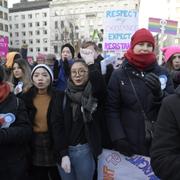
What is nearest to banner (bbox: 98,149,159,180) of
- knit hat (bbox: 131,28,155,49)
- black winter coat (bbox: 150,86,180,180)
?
knit hat (bbox: 131,28,155,49)

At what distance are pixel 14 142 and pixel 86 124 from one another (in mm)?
699

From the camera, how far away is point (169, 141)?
171 cm

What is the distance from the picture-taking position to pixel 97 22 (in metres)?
83.1

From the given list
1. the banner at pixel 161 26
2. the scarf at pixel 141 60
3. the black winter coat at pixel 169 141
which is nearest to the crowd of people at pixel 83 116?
the scarf at pixel 141 60

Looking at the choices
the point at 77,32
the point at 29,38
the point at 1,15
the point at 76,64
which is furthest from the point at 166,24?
the point at 29,38

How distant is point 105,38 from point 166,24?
512 cm

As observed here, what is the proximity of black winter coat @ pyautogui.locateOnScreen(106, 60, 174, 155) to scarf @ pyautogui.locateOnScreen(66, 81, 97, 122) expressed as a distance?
17cm

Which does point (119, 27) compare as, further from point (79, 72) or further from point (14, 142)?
point (14, 142)

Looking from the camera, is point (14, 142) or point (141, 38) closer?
point (14, 142)

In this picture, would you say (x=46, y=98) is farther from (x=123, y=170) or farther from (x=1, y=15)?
(x=1, y=15)

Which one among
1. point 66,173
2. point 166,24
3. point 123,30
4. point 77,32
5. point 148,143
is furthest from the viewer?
point 77,32

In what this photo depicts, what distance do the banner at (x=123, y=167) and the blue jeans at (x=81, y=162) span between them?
127 mm

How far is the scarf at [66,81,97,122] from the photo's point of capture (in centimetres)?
329

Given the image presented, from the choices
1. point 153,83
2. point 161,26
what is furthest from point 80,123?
point 161,26
